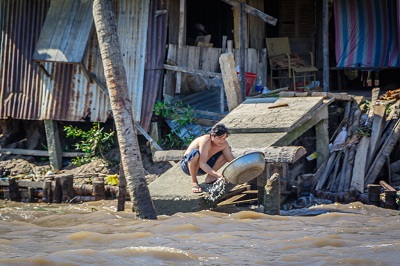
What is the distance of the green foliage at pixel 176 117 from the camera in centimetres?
1702

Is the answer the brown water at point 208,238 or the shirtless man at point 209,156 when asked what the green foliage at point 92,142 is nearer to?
the brown water at point 208,238

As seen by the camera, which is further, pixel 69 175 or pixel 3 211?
pixel 69 175

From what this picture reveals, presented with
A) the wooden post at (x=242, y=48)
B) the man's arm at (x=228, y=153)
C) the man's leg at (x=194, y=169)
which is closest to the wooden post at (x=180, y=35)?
the wooden post at (x=242, y=48)

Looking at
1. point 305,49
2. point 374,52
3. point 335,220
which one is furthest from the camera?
point 305,49

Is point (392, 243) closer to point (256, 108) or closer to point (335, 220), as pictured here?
point (335, 220)

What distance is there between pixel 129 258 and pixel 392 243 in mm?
3394

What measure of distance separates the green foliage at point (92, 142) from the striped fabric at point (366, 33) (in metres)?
5.49

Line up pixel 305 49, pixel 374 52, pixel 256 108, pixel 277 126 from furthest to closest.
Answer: pixel 305 49, pixel 374 52, pixel 256 108, pixel 277 126

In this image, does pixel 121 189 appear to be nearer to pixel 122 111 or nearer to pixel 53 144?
pixel 122 111

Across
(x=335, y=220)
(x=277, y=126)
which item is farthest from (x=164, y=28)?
(x=335, y=220)

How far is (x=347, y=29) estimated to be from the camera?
18906 mm

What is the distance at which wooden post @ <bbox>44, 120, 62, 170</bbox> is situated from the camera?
18.1 m

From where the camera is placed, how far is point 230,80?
16.3 m

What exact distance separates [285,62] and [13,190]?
680cm
